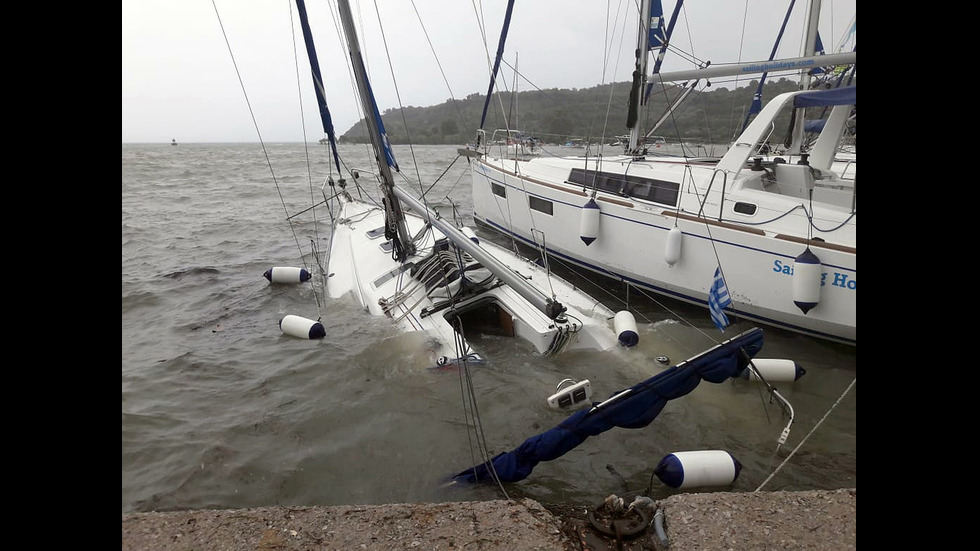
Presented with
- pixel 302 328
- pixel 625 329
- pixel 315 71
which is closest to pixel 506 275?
pixel 625 329

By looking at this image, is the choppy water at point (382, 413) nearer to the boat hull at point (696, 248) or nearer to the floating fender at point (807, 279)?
the boat hull at point (696, 248)

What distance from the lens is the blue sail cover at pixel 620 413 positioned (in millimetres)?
2961

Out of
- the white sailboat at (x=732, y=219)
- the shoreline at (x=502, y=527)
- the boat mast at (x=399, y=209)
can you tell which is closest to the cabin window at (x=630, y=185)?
the white sailboat at (x=732, y=219)

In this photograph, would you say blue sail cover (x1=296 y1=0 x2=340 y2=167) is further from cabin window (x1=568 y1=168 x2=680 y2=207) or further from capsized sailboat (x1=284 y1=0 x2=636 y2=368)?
cabin window (x1=568 y1=168 x2=680 y2=207)

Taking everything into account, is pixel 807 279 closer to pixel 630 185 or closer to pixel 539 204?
pixel 630 185

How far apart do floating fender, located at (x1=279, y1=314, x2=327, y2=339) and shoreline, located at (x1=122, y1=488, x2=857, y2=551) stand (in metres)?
3.78

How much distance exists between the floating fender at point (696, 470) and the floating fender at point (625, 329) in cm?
211

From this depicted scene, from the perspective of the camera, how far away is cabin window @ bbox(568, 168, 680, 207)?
701 centimetres

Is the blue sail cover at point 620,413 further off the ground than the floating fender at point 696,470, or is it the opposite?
the blue sail cover at point 620,413

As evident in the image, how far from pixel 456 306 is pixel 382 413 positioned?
1.79m

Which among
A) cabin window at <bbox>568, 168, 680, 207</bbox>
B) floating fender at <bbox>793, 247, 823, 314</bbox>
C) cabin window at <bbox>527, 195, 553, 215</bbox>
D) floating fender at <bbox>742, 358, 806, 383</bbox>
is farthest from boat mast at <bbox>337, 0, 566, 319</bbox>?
cabin window at <bbox>568, 168, 680, 207</bbox>

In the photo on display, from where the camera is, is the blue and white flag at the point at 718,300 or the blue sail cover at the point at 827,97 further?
the blue sail cover at the point at 827,97
